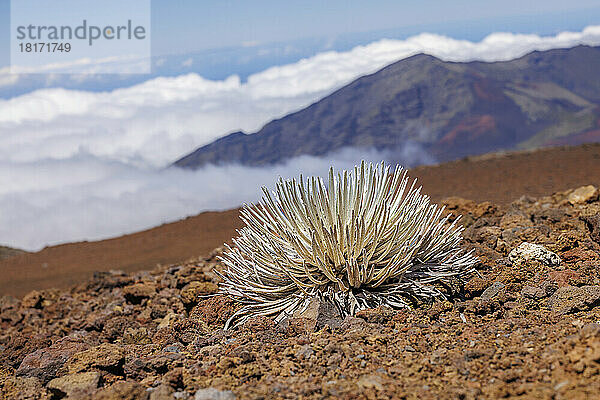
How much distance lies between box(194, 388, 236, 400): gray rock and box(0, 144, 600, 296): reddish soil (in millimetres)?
6125

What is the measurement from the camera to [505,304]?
9.29 feet

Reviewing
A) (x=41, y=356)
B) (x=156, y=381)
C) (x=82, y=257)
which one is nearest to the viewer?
(x=156, y=381)

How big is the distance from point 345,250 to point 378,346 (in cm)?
70

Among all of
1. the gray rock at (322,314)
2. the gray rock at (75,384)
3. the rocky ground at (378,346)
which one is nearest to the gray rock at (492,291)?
the rocky ground at (378,346)

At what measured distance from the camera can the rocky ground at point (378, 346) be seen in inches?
74.9

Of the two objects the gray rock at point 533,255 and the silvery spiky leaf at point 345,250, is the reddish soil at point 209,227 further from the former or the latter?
the gray rock at point 533,255

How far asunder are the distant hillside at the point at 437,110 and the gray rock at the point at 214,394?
75.6m

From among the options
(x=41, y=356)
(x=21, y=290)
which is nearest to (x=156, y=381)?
(x=41, y=356)

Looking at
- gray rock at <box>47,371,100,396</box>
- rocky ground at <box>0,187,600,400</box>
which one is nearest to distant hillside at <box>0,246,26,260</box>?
rocky ground at <box>0,187,600,400</box>

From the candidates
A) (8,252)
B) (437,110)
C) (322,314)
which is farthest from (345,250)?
(437,110)

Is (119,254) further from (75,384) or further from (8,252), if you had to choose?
(75,384)

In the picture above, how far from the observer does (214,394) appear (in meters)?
1.91

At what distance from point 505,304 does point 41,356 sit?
2328 mm

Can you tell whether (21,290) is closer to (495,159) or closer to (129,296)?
(129,296)
